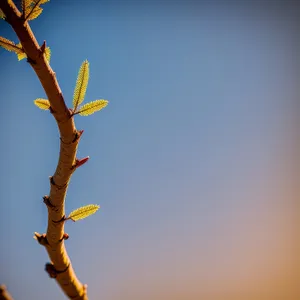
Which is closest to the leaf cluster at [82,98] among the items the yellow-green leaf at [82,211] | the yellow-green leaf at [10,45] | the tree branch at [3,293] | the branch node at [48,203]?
the yellow-green leaf at [10,45]

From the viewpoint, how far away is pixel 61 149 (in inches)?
40.4

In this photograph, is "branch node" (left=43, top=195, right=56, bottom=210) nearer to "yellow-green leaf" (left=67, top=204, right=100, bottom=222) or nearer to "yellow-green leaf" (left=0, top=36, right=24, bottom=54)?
"yellow-green leaf" (left=67, top=204, right=100, bottom=222)

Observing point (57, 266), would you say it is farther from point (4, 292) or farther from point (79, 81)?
point (79, 81)

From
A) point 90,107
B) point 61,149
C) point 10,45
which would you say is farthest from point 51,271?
point 10,45

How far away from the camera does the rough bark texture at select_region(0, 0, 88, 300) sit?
90cm

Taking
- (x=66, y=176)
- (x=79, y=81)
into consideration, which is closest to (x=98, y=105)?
(x=79, y=81)

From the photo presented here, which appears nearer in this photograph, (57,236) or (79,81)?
(79,81)

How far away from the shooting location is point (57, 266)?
127 centimetres

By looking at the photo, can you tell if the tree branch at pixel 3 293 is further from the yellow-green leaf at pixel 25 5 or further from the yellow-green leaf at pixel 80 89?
the yellow-green leaf at pixel 25 5

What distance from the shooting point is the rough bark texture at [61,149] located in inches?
35.6

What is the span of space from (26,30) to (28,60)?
0.11 meters

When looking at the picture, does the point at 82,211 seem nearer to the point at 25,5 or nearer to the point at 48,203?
the point at 48,203

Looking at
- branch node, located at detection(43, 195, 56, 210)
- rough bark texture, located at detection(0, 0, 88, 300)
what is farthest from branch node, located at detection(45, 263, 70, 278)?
branch node, located at detection(43, 195, 56, 210)

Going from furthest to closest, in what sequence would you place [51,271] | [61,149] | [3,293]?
[51,271] → [61,149] → [3,293]
